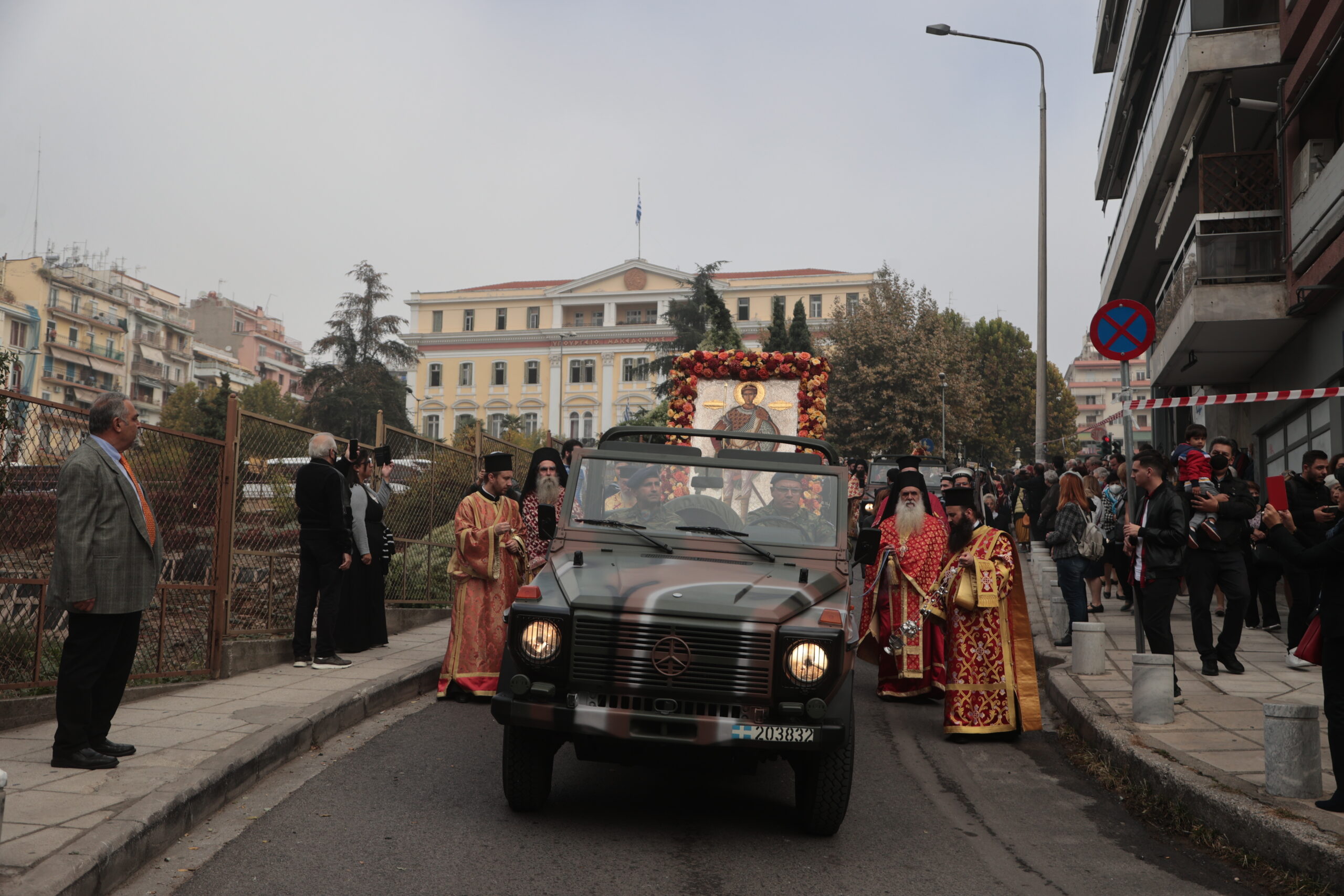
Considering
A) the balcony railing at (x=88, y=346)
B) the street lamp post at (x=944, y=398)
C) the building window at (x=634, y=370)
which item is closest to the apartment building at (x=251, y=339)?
the balcony railing at (x=88, y=346)

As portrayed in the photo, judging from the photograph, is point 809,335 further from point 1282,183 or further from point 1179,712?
point 1179,712

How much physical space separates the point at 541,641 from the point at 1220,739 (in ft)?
14.2

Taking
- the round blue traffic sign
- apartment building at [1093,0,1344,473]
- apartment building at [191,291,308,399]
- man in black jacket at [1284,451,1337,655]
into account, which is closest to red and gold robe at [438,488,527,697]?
the round blue traffic sign

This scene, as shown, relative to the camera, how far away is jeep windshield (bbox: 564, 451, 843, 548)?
6.38 metres

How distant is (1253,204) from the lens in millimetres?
16438

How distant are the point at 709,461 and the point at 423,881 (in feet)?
9.54

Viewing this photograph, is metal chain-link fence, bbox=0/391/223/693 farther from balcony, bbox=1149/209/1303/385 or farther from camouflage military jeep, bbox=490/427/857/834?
balcony, bbox=1149/209/1303/385

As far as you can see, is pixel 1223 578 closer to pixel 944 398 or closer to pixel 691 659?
pixel 691 659

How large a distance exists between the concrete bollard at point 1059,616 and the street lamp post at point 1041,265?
605 inches

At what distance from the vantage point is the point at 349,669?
9.40m

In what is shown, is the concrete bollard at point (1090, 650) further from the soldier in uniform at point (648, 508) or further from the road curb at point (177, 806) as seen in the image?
the road curb at point (177, 806)

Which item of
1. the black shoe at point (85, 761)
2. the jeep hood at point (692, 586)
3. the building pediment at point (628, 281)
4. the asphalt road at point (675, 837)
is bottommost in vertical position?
the asphalt road at point (675, 837)

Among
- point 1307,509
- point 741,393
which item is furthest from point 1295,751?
point 741,393

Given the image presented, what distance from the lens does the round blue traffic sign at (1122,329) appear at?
9031 mm
